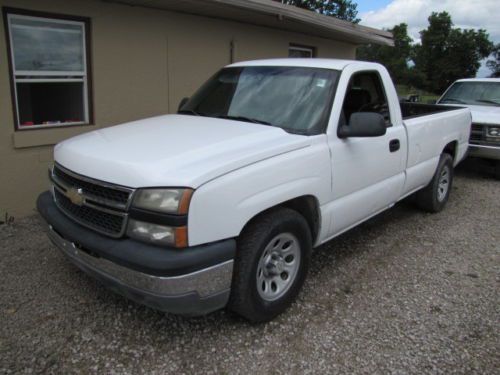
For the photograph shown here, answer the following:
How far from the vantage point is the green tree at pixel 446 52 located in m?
37.3

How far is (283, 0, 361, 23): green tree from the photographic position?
28812 millimetres

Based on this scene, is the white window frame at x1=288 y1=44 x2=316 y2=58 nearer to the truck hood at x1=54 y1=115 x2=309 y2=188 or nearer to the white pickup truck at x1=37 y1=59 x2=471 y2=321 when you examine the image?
the white pickup truck at x1=37 y1=59 x2=471 y2=321

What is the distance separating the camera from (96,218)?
3008 mm

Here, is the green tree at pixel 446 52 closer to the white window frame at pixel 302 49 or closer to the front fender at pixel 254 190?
the white window frame at pixel 302 49

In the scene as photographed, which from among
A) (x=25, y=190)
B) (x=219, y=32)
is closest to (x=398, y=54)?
(x=219, y=32)

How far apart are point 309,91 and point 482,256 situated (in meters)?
2.62

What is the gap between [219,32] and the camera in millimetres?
7770

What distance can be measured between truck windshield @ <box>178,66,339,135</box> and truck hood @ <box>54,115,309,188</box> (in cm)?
21

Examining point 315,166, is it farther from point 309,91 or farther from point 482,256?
point 482,256

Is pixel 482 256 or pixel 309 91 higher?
pixel 309 91

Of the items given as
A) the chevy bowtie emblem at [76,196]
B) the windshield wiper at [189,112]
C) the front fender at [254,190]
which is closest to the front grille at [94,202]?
the chevy bowtie emblem at [76,196]

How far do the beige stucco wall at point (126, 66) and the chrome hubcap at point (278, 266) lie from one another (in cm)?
369

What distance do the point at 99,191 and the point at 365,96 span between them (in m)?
2.79

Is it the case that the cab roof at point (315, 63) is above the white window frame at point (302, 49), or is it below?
below
